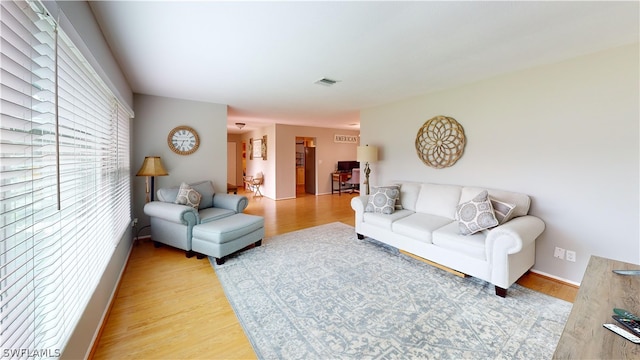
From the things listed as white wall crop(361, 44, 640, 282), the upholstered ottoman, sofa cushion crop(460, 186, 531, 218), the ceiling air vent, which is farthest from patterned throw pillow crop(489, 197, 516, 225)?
the upholstered ottoman

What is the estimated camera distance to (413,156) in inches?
165

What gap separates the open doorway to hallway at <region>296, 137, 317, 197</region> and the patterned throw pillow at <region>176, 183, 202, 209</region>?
15.9 ft

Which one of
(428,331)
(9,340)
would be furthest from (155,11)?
(428,331)

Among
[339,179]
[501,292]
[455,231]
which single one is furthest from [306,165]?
[501,292]

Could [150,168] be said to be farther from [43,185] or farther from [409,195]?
[409,195]

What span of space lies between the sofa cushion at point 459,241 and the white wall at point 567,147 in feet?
2.93

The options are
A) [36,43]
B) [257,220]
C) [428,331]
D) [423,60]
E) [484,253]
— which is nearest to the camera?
[36,43]

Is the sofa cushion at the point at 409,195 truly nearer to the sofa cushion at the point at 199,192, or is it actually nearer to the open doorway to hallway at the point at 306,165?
the sofa cushion at the point at 199,192

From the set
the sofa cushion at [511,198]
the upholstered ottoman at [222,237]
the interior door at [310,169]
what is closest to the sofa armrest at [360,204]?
the sofa cushion at [511,198]

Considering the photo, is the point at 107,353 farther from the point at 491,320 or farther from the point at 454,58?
the point at 454,58

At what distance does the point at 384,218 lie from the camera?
134 inches

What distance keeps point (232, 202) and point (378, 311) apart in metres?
2.68

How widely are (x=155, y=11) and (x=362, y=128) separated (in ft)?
13.0

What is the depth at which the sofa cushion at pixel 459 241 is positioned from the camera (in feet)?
8.16
